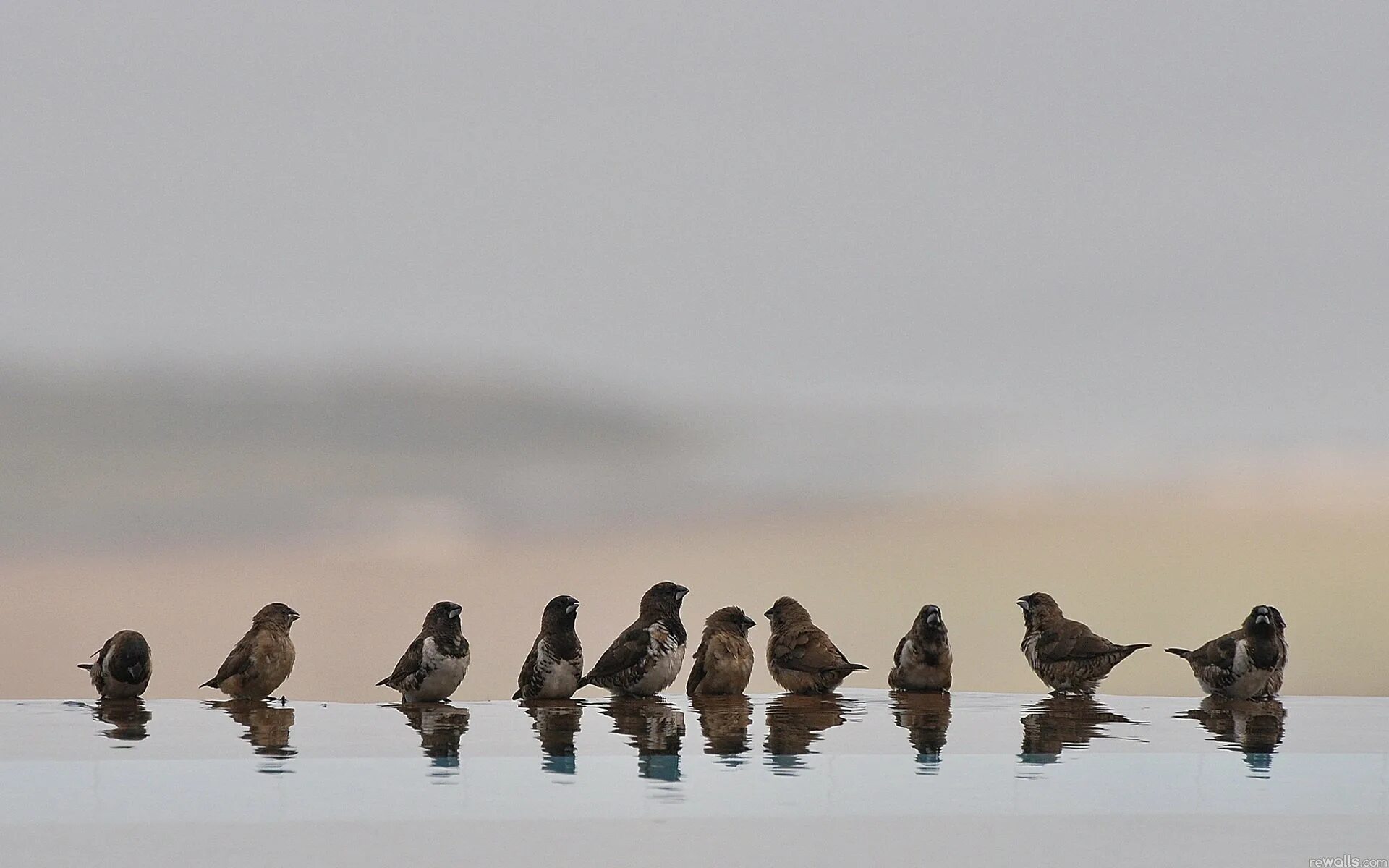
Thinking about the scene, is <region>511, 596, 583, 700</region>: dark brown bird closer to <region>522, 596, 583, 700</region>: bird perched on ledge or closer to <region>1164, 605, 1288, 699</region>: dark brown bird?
<region>522, 596, 583, 700</region>: bird perched on ledge

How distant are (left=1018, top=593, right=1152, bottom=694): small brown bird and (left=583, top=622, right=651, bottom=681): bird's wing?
435cm

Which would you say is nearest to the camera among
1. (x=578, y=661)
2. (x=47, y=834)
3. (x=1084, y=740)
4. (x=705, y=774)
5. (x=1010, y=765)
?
(x=47, y=834)

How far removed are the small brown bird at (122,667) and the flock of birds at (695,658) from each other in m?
0.01

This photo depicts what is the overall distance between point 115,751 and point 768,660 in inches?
263

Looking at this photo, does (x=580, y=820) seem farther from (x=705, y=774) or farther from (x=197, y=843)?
(x=197, y=843)

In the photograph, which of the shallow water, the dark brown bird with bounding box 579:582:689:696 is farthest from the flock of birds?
the shallow water

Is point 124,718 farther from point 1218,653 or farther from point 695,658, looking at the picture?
point 1218,653

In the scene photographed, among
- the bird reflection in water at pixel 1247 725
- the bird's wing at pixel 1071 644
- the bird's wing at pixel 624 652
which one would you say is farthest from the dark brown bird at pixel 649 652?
the bird reflection in water at pixel 1247 725

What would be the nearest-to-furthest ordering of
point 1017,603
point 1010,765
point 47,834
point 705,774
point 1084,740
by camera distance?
point 47,834 < point 705,774 < point 1010,765 < point 1084,740 < point 1017,603

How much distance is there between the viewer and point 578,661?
13.8 m

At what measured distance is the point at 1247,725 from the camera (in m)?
12.3

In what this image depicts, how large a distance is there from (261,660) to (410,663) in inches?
66.7

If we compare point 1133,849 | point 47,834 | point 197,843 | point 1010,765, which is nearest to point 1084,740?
point 1010,765

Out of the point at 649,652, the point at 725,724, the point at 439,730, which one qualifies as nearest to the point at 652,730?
the point at 725,724
